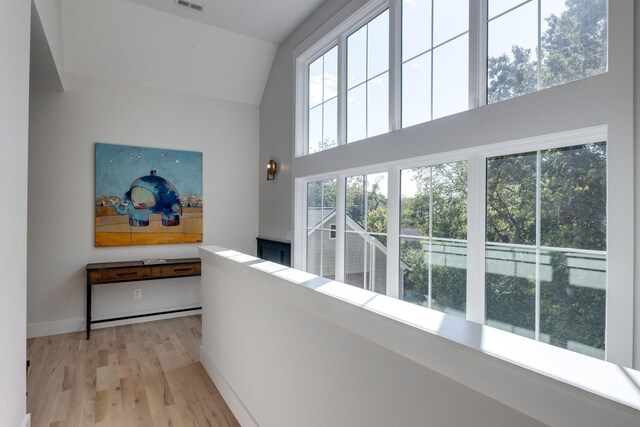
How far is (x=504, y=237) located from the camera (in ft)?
6.48

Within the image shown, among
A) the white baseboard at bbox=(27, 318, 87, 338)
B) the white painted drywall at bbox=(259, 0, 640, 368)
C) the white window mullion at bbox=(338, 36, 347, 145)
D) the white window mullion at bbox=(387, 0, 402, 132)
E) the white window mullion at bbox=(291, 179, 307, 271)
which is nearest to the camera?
the white painted drywall at bbox=(259, 0, 640, 368)

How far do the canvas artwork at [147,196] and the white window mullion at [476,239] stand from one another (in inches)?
134

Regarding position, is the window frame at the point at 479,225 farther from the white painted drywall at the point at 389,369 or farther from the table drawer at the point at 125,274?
the table drawer at the point at 125,274

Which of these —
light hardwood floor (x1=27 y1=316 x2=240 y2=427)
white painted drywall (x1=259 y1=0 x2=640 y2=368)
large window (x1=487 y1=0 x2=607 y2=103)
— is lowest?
light hardwood floor (x1=27 y1=316 x2=240 y2=427)

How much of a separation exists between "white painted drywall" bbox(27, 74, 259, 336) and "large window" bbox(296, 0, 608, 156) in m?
1.43

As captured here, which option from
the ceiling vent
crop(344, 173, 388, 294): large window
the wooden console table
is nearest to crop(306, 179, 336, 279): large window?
crop(344, 173, 388, 294): large window

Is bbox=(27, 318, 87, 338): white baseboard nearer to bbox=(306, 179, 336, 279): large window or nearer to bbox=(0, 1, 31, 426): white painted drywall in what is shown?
bbox=(0, 1, 31, 426): white painted drywall

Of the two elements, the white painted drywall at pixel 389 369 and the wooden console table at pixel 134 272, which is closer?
the white painted drywall at pixel 389 369

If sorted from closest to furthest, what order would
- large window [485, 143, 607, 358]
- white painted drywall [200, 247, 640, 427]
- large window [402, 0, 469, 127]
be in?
white painted drywall [200, 247, 640, 427]
large window [485, 143, 607, 358]
large window [402, 0, 469, 127]

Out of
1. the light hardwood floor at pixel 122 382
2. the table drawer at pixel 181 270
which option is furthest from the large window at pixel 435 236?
the table drawer at pixel 181 270

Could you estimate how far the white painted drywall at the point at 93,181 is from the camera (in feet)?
11.8

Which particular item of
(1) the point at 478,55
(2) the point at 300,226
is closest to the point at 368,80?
(1) the point at 478,55

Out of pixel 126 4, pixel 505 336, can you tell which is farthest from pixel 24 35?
pixel 505 336

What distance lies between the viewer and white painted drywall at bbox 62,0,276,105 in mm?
3471
